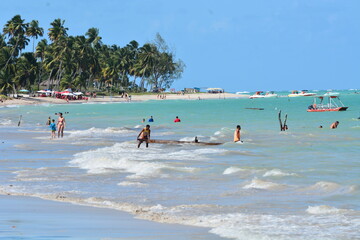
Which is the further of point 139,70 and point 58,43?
point 139,70

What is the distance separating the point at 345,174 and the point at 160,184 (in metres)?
6.44

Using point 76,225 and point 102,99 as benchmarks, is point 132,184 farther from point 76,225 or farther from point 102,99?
point 102,99

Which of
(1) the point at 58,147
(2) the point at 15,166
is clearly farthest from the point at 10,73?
(2) the point at 15,166

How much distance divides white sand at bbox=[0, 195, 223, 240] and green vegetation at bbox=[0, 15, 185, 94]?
317 feet

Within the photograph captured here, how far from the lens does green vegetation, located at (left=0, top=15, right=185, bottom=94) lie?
113m

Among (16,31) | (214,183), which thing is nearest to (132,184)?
(214,183)

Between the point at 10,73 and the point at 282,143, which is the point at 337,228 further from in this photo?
the point at 10,73

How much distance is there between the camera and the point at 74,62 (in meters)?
124

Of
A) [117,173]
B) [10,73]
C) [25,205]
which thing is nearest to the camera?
[25,205]

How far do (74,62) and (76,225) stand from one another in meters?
115

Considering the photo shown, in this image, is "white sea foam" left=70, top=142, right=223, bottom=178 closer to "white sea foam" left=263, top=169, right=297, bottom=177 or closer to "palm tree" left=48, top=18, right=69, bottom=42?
"white sea foam" left=263, top=169, right=297, bottom=177

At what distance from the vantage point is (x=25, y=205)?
44.2 feet

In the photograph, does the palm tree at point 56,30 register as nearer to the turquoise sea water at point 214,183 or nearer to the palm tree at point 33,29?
the palm tree at point 33,29

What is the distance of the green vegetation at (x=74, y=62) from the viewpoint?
113062 mm
